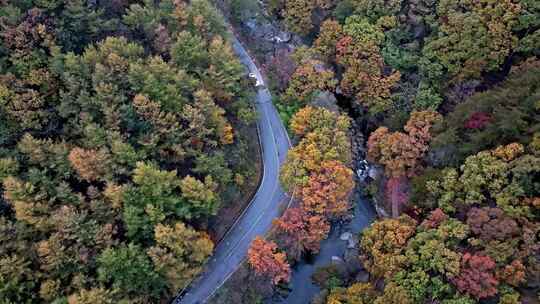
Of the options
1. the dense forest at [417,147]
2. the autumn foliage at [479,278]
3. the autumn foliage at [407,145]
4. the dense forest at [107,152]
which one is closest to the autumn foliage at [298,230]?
the dense forest at [417,147]

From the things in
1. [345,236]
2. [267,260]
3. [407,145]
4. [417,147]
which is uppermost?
[417,147]

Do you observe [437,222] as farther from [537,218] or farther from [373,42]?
[373,42]

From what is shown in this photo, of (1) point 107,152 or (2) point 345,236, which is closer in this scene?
(1) point 107,152

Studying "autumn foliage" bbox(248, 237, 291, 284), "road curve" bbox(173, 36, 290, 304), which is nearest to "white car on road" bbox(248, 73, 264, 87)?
"road curve" bbox(173, 36, 290, 304)

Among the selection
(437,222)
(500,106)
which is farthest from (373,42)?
(437,222)

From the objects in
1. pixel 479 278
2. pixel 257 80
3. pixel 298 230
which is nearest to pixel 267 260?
pixel 298 230

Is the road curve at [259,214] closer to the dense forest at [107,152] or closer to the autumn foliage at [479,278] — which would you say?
the dense forest at [107,152]

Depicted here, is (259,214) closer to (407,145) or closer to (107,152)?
(407,145)

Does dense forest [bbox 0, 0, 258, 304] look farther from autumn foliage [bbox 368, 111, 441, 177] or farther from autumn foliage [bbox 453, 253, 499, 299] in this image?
autumn foliage [bbox 453, 253, 499, 299]
